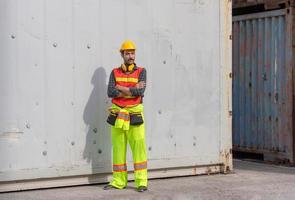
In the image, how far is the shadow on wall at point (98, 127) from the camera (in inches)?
326

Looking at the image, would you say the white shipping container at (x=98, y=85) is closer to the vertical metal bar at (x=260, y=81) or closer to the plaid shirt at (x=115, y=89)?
the plaid shirt at (x=115, y=89)

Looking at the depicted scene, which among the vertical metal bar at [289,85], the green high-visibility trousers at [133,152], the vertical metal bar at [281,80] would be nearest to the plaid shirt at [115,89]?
the green high-visibility trousers at [133,152]

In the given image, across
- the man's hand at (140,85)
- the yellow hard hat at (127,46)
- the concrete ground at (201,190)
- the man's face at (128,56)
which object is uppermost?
the yellow hard hat at (127,46)

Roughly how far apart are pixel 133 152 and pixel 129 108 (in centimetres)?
58

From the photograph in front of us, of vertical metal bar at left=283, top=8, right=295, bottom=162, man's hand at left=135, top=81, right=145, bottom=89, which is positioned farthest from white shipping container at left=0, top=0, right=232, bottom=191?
vertical metal bar at left=283, top=8, right=295, bottom=162

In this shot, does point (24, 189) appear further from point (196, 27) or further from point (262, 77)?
point (262, 77)

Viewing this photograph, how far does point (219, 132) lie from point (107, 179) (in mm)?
2006

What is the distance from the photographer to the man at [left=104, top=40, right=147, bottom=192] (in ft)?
25.6

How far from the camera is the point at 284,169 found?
10195 millimetres

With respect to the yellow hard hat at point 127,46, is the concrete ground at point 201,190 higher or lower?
lower

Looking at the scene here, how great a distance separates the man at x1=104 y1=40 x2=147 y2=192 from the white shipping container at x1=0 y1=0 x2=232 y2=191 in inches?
19.0

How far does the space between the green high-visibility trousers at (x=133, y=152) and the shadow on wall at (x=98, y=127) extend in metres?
0.39

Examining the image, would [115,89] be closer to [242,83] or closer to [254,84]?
[254,84]

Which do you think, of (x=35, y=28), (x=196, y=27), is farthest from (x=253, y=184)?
(x=35, y=28)
